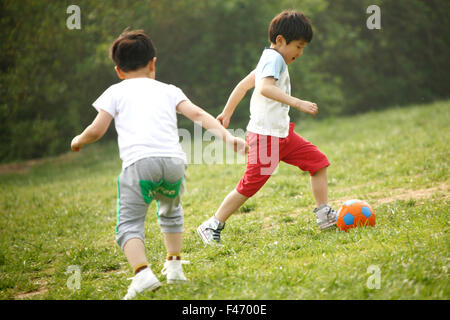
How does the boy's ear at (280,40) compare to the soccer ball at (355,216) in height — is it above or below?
above

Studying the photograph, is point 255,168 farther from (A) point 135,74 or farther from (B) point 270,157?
(A) point 135,74

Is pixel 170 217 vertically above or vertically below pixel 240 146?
below

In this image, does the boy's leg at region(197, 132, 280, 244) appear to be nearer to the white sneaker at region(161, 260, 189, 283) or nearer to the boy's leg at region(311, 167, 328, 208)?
the boy's leg at region(311, 167, 328, 208)

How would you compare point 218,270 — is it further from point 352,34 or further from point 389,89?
point 389,89

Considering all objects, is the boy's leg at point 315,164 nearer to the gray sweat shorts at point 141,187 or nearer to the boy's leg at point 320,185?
the boy's leg at point 320,185

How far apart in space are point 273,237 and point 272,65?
154 cm

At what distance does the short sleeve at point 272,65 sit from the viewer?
3.90 metres

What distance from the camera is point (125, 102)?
3111mm

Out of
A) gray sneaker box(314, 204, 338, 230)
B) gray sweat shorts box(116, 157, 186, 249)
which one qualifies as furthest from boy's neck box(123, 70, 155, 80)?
gray sneaker box(314, 204, 338, 230)

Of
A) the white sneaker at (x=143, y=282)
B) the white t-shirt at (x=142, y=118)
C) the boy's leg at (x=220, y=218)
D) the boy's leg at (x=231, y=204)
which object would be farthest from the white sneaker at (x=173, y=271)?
the boy's leg at (x=231, y=204)

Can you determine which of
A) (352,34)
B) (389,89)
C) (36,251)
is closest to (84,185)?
(36,251)

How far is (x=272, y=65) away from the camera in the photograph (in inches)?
154

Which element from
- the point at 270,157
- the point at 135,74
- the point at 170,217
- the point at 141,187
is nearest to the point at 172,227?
the point at 170,217

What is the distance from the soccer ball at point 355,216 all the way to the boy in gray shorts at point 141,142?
61.2 inches
